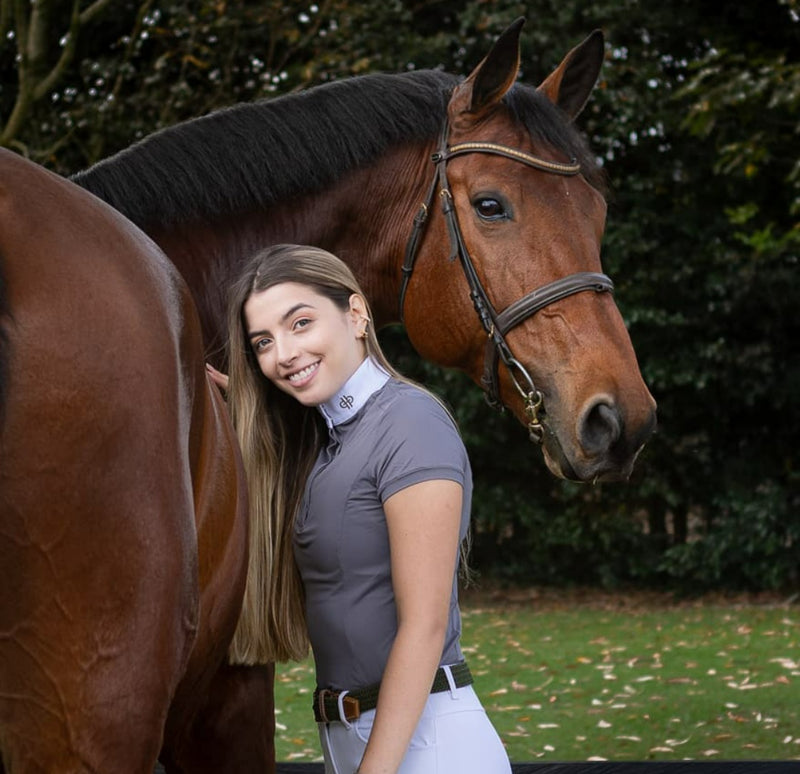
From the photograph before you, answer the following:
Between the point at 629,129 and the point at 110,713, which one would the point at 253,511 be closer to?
the point at 110,713

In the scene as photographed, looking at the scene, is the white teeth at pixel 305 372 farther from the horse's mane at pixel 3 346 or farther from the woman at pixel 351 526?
the horse's mane at pixel 3 346

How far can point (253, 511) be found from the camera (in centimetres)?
213

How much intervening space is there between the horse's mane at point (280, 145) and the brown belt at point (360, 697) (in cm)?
127

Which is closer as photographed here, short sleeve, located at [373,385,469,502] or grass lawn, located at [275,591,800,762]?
short sleeve, located at [373,385,469,502]

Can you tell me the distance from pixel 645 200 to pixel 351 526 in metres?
10.2

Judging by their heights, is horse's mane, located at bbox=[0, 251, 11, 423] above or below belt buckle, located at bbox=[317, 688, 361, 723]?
above

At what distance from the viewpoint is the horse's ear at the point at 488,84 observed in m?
2.95

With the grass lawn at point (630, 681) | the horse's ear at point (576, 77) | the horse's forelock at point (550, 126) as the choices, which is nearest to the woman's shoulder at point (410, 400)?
the horse's forelock at point (550, 126)

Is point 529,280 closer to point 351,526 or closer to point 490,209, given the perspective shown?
point 490,209

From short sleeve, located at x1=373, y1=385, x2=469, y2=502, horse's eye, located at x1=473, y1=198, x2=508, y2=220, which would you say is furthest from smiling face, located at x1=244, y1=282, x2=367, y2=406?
horse's eye, located at x1=473, y1=198, x2=508, y2=220

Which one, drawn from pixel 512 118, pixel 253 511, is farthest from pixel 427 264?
pixel 253 511

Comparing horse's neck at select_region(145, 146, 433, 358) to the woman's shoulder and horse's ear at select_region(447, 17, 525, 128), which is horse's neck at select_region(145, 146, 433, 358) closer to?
horse's ear at select_region(447, 17, 525, 128)

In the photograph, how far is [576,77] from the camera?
10.8 feet

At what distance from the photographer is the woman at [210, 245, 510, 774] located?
1.77 m
